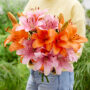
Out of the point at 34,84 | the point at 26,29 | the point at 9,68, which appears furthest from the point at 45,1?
the point at 9,68

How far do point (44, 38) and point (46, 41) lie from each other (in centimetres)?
3

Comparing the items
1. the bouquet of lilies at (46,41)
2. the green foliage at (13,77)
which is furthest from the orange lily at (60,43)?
the green foliage at (13,77)

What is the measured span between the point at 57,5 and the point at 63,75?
45cm

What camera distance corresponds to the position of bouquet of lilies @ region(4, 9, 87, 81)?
37.8 inches

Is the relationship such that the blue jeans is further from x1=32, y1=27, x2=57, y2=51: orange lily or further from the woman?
x1=32, y1=27, x2=57, y2=51: orange lily

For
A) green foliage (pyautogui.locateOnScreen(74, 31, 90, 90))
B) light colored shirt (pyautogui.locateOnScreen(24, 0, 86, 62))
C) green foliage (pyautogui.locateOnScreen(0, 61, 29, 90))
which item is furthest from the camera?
green foliage (pyautogui.locateOnScreen(0, 61, 29, 90))

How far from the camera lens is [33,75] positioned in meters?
1.42

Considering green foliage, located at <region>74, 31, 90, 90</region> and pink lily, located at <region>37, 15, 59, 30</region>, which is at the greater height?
pink lily, located at <region>37, 15, 59, 30</region>

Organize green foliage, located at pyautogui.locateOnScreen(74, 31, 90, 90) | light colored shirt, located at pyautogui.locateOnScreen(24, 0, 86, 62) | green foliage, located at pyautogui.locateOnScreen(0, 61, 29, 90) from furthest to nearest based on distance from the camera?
green foliage, located at pyautogui.locateOnScreen(0, 61, 29, 90) → green foliage, located at pyautogui.locateOnScreen(74, 31, 90, 90) → light colored shirt, located at pyautogui.locateOnScreen(24, 0, 86, 62)

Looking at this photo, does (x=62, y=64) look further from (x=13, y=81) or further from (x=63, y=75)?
(x=13, y=81)

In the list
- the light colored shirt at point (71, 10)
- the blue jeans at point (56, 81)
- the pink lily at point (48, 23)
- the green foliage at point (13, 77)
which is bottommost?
the green foliage at point (13, 77)

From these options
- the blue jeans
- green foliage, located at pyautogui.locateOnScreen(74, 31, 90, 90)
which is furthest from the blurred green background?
the blue jeans

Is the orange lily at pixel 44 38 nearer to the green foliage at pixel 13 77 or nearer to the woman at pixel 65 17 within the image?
the woman at pixel 65 17

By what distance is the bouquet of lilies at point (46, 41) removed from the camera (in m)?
0.96
